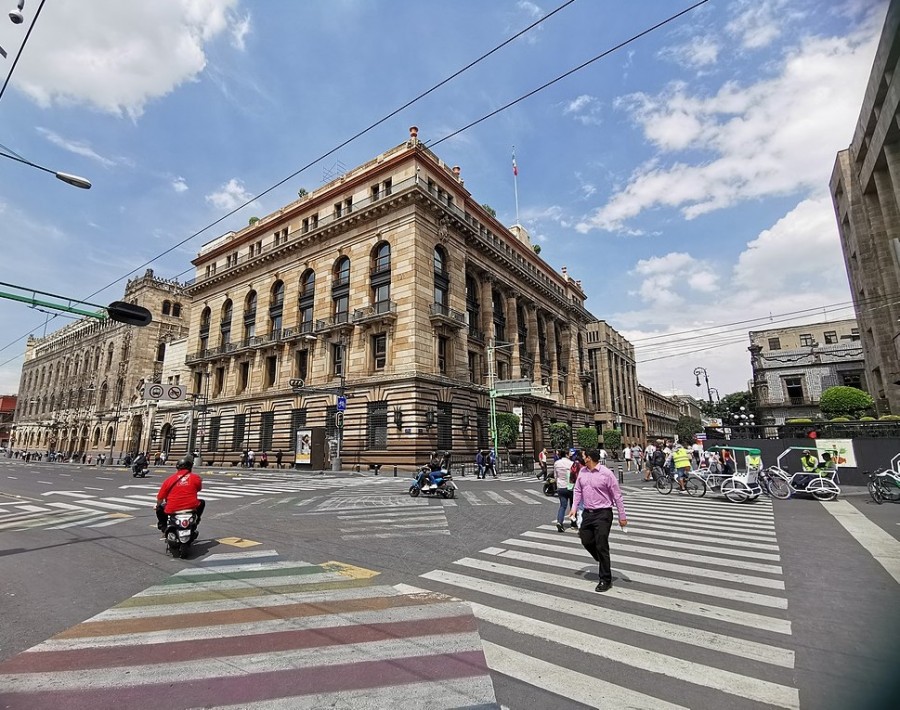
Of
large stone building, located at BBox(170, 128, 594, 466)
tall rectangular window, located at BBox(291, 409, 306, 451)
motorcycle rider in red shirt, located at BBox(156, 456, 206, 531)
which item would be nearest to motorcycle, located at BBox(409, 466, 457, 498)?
motorcycle rider in red shirt, located at BBox(156, 456, 206, 531)

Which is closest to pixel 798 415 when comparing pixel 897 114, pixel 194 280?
pixel 897 114

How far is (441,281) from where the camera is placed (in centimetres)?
3341

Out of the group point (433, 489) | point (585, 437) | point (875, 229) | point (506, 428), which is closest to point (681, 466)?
point (433, 489)

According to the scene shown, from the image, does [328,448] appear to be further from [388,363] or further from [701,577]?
[701,577]

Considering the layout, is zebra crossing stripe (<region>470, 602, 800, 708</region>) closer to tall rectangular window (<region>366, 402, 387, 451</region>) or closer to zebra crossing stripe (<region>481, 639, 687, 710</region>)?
zebra crossing stripe (<region>481, 639, 687, 710</region>)

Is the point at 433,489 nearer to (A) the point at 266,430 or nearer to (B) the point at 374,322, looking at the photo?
(B) the point at 374,322

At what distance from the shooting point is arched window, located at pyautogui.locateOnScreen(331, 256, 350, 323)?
3419 cm

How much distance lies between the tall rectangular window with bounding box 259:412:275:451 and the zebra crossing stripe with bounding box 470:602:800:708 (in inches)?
1357

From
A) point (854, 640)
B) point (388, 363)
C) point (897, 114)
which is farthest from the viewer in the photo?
point (388, 363)

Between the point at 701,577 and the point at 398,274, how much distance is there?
90.0 ft

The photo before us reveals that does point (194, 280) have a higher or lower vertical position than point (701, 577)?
higher

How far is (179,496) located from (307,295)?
31.2 meters

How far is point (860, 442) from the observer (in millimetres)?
19062

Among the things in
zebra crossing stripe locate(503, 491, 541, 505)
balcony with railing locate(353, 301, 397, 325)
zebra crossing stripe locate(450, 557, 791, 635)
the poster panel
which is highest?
balcony with railing locate(353, 301, 397, 325)
